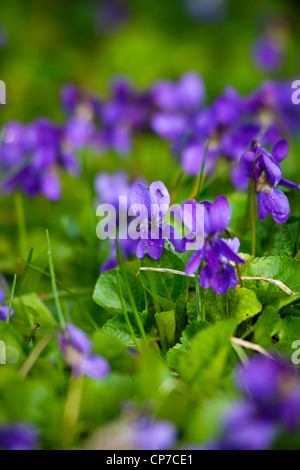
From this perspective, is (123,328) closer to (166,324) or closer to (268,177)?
(166,324)

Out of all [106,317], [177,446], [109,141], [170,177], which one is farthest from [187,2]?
[177,446]

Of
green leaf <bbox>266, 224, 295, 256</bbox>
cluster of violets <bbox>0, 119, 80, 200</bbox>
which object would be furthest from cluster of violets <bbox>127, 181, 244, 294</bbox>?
cluster of violets <bbox>0, 119, 80, 200</bbox>

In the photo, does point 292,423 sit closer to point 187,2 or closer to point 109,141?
point 109,141

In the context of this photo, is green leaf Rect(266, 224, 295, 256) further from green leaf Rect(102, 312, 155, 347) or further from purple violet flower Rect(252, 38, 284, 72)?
purple violet flower Rect(252, 38, 284, 72)

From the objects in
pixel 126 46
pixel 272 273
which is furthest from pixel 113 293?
pixel 126 46

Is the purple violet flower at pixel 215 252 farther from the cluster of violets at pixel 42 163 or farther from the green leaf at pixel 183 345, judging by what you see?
the cluster of violets at pixel 42 163

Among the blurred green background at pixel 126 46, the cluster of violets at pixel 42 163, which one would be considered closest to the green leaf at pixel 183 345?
the cluster of violets at pixel 42 163
